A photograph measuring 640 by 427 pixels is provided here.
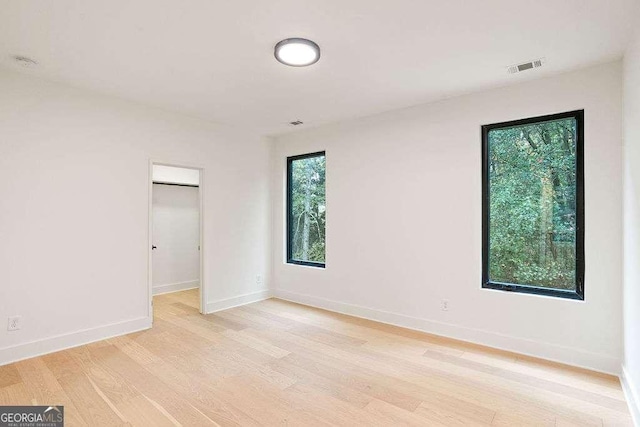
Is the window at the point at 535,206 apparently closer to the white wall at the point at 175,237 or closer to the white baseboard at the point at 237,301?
the white baseboard at the point at 237,301

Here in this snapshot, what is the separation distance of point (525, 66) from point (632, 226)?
1545 mm

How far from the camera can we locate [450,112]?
3586mm

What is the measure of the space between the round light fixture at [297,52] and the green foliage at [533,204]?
213cm

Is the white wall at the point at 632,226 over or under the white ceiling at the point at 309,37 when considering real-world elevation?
under

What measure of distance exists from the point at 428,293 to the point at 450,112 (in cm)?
208

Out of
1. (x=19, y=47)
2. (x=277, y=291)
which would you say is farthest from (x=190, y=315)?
(x=19, y=47)

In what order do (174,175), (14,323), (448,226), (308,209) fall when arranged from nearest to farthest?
(14,323) < (448,226) < (308,209) < (174,175)

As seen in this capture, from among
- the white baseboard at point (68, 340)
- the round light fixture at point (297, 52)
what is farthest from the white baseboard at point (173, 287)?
the round light fixture at point (297, 52)

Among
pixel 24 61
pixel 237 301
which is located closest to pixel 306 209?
pixel 237 301

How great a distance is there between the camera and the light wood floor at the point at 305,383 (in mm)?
2162

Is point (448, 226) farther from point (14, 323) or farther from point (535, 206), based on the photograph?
point (14, 323)

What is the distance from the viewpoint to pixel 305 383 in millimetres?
2590

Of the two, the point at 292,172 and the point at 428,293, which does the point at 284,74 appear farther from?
the point at 428,293

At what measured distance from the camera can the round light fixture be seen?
242 centimetres
